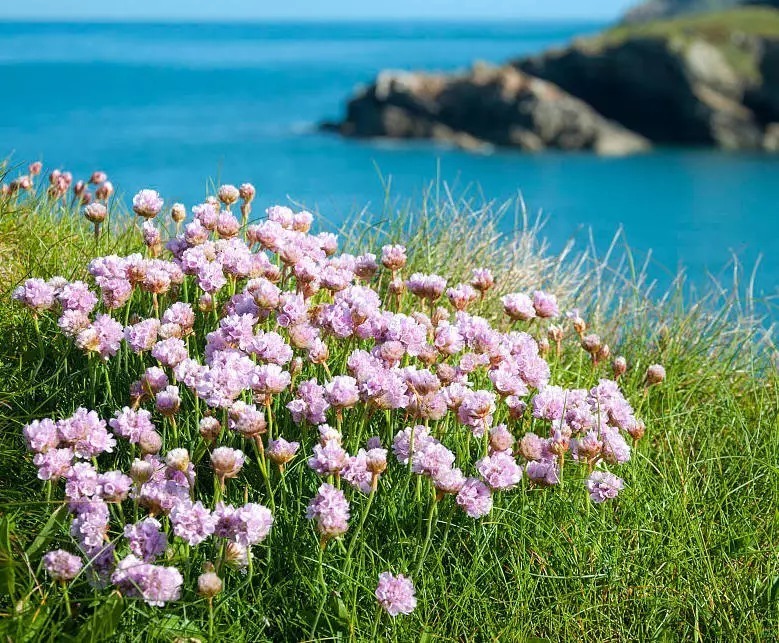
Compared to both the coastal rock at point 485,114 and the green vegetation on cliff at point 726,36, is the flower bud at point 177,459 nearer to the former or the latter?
the coastal rock at point 485,114

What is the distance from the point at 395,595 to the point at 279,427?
A: 780mm

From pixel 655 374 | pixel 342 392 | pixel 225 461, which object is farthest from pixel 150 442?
pixel 655 374

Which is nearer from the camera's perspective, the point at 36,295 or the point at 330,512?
the point at 330,512

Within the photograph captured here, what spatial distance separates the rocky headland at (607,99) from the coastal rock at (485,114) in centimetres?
4

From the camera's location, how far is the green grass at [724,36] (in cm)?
4031

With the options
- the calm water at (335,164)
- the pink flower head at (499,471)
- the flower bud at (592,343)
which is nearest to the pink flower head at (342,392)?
the pink flower head at (499,471)

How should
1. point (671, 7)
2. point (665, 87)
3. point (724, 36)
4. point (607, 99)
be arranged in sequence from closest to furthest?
point (665, 87), point (724, 36), point (607, 99), point (671, 7)

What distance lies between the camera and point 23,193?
16.2 feet

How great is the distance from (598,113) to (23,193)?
4080cm

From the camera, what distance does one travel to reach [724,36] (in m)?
41.8

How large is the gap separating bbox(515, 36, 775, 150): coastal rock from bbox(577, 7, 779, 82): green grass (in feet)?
0.70

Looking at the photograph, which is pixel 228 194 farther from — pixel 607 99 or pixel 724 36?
pixel 724 36

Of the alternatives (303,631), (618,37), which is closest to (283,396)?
(303,631)

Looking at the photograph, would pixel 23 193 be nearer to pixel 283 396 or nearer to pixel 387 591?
pixel 283 396
